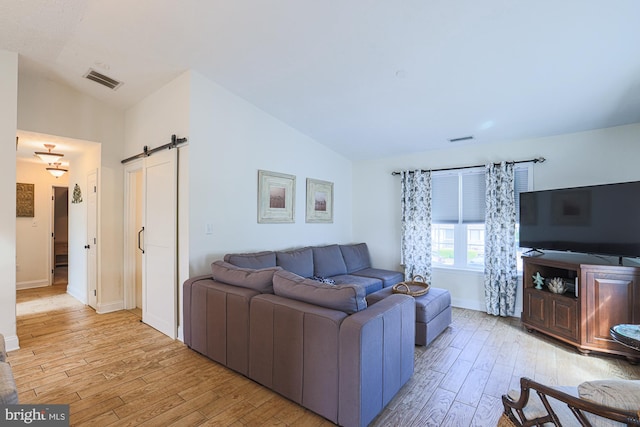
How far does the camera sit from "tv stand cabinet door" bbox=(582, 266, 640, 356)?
278cm

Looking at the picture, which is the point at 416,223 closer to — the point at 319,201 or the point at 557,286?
the point at 319,201

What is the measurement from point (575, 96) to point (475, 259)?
95.2 inches

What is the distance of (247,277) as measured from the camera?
2.56 m

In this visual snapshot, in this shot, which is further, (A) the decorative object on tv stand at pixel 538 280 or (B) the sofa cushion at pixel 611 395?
(A) the decorative object on tv stand at pixel 538 280

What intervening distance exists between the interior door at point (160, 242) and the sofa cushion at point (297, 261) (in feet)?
4.08

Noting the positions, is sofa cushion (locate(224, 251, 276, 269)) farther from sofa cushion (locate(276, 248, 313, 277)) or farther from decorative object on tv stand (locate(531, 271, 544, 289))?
decorative object on tv stand (locate(531, 271, 544, 289))

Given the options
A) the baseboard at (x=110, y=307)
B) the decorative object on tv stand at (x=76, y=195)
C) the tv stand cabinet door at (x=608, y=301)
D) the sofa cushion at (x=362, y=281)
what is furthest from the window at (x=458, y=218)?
the decorative object on tv stand at (x=76, y=195)

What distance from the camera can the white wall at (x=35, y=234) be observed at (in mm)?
5445

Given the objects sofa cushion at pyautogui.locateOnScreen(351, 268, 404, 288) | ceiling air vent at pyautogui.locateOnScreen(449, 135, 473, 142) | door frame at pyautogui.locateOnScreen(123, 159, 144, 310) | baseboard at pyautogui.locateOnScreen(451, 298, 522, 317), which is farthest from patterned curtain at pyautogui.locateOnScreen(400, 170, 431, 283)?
door frame at pyautogui.locateOnScreen(123, 159, 144, 310)

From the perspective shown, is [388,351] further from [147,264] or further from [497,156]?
[497,156]

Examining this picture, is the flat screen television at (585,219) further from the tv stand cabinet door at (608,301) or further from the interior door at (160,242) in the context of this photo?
the interior door at (160,242)

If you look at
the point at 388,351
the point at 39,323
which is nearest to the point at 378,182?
the point at 388,351

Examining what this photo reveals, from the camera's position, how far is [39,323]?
12.1 ft

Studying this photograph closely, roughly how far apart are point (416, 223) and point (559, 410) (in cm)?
360
